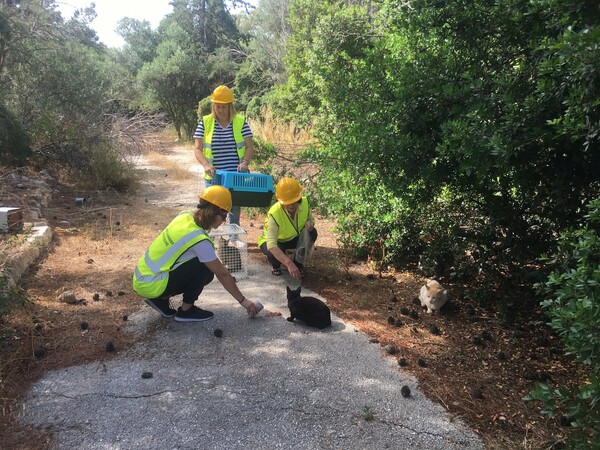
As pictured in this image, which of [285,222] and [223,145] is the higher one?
[223,145]

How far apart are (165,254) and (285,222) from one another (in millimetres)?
1684

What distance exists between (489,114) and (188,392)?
288cm

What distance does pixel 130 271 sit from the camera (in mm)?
5535

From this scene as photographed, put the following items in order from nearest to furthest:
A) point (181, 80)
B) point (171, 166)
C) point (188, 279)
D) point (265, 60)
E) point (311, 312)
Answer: point (188, 279), point (311, 312), point (171, 166), point (265, 60), point (181, 80)

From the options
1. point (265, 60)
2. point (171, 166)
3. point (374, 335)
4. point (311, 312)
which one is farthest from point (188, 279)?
point (265, 60)

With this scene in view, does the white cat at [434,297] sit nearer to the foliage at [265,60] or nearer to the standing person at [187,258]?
the standing person at [187,258]

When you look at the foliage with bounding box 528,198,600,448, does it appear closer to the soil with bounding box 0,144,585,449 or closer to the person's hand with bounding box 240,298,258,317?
the soil with bounding box 0,144,585,449

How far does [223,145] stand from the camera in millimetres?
5664

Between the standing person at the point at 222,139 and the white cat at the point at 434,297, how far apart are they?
101 inches

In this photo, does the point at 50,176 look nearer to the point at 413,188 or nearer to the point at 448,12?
the point at 413,188

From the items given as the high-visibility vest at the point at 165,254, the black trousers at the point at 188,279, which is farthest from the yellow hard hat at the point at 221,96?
the black trousers at the point at 188,279

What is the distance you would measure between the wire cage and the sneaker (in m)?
1.28

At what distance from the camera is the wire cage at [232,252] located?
213 inches

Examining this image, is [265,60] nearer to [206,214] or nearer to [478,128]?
[206,214]
